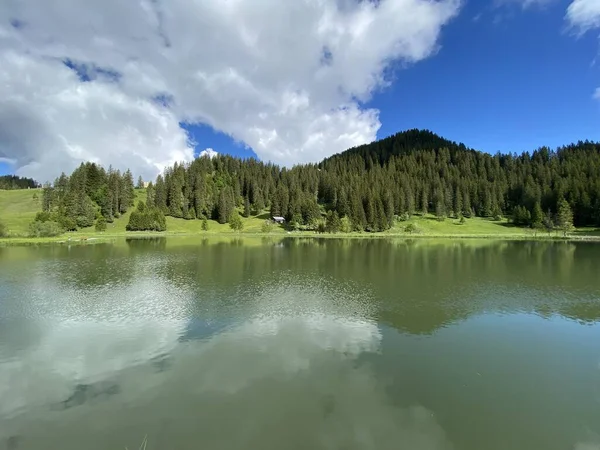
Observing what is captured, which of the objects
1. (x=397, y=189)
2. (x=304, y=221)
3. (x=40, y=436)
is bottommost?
(x=40, y=436)

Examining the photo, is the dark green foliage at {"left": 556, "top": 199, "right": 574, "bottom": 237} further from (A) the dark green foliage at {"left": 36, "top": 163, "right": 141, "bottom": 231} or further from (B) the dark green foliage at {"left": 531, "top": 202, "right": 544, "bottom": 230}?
(A) the dark green foliage at {"left": 36, "top": 163, "right": 141, "bottom": 231}

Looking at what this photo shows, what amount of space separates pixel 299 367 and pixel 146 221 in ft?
439

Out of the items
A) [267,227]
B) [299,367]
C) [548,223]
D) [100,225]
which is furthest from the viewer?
[267,227]

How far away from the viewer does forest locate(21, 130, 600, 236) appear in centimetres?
13625

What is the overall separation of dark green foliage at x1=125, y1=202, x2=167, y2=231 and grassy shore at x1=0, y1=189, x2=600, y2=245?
3471 millimetres

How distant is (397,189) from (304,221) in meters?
46.1

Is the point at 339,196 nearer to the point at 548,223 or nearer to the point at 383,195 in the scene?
the point at 383,195

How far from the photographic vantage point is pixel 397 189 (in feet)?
527

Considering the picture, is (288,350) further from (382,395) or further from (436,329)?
(436,329)

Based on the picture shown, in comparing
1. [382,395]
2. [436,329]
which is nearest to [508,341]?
[436,329]

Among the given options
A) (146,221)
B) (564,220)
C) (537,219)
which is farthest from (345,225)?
(146,221)

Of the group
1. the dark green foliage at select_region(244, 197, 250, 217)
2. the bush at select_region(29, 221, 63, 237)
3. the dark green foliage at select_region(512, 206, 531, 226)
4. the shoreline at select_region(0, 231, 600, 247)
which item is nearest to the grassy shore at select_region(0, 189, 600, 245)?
the shoreline at select_region(0, 231, 600, 247)

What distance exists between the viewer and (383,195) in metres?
149

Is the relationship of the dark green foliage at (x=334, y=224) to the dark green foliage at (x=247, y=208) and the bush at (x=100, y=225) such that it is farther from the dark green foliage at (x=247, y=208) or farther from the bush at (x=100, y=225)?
the bush at (x=100, y=225)
